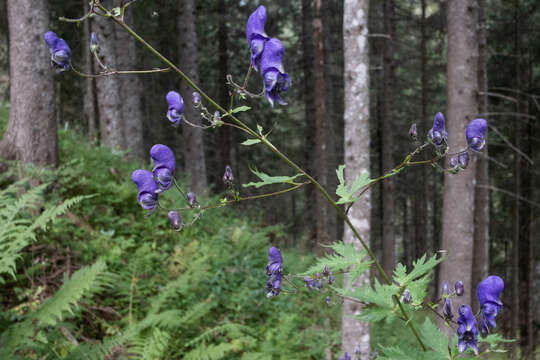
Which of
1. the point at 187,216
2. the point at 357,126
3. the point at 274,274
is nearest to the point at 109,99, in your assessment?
the point at 187,216

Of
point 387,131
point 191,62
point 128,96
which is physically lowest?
point 387,131

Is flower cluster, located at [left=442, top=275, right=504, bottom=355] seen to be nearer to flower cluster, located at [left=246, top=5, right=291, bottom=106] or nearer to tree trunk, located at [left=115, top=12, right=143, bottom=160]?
flower cluster, located at [left=246, top=5, right=291, bottom=106]

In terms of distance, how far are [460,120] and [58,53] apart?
5.03 meters

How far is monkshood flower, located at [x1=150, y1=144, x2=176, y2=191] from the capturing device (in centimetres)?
124

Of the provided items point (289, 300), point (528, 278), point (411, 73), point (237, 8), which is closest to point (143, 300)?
point (289, 300)

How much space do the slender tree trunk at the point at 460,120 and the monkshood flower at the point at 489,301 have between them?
4.47 metres

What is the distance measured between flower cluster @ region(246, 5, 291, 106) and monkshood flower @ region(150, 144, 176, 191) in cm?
39

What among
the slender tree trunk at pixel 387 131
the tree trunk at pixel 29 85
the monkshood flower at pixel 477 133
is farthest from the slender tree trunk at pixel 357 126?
the slender tree trunk at pixel 387 131

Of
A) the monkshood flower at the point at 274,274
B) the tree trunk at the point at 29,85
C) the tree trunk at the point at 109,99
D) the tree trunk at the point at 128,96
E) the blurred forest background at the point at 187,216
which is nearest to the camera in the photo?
the monkshood flower at the point at 274,274

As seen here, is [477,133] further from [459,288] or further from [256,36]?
[256,36]

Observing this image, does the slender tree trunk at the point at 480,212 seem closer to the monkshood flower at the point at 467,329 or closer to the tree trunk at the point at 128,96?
the tree trunk at the point at 128,96

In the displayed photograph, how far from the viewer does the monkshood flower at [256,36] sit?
109cm

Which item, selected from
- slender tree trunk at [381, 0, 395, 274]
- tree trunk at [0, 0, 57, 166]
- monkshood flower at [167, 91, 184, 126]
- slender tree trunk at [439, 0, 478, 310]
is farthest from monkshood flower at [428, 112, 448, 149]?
slender tree trunk at [381, 0, 395, 274]

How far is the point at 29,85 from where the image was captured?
18.0 ft
